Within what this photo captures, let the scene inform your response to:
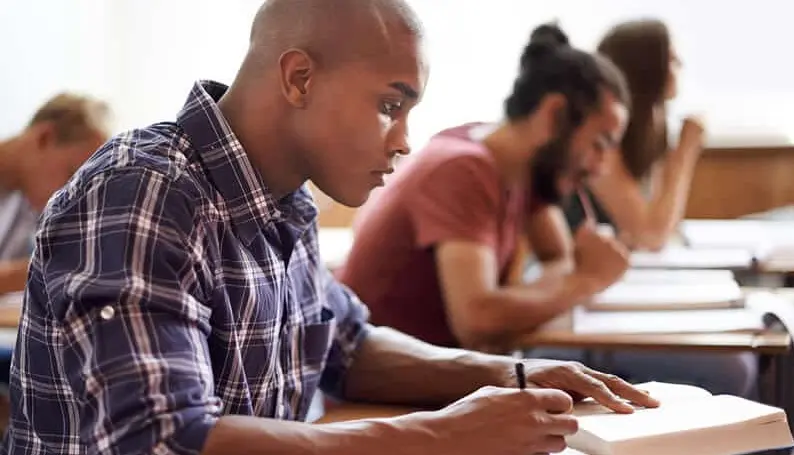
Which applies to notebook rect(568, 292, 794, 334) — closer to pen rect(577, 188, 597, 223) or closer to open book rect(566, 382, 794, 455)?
open book rect(566, 382, 794, 455)

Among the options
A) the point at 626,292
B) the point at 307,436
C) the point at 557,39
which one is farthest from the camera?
the point at 557,39

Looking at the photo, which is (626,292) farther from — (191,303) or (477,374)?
(191,303)

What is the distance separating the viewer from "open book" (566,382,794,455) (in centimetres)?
94

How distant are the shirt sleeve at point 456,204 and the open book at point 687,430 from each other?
2.42 ft

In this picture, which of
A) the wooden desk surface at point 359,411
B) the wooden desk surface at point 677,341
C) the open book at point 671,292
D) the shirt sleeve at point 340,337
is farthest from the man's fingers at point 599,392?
the open book at point 671,292

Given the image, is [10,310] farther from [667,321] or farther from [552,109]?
[667,321]

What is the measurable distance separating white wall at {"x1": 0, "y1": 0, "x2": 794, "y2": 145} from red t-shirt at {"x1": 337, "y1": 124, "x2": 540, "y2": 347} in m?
1.14

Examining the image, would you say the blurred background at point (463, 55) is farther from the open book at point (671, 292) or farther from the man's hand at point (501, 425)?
the man's hand at point (501, 425)

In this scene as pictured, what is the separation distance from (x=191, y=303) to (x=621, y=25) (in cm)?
226

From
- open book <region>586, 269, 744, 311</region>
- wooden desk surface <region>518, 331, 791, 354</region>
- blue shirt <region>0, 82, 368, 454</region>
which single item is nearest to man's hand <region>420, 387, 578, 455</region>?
blue shirt <region>0, 82, 368, 454</region>

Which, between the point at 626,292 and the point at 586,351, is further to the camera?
the point at 626,292

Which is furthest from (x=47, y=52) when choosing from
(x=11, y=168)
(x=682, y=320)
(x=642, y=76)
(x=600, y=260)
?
(x=682, y=320)

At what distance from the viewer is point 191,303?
3.04ft

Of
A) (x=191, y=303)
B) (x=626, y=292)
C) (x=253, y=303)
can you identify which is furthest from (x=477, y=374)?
(x=626, y=292)
